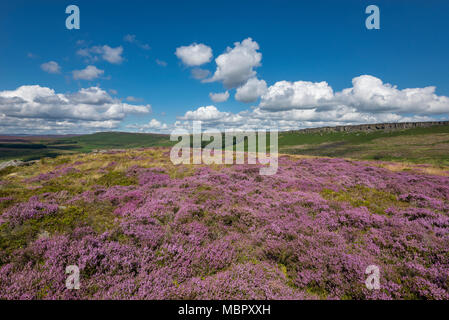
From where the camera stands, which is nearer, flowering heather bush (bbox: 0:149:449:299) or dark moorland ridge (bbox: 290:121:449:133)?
flowering heather bush (bbox: 0:149:449:299)

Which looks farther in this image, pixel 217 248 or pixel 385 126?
pixel 385 126

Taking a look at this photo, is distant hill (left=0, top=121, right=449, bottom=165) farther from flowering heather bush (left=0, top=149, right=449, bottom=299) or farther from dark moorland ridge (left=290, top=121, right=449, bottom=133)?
flowering heather bush (left=0, top=149, right=449, bottom=299)

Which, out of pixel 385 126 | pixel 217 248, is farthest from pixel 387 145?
pixel 217 248

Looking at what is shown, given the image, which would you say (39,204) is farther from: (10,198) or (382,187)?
(382,187)

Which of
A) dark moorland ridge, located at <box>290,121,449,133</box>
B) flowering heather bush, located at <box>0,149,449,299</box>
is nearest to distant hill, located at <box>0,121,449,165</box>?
dark moorland ridge, located at <box>290,121,449,133</box>

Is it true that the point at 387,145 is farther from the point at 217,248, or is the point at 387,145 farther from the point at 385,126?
the point at 217,248

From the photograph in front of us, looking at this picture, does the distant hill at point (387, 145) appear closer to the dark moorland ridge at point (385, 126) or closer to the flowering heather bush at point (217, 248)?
the dark moorland ridge at point (385, 126)

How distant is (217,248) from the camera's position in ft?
16.5

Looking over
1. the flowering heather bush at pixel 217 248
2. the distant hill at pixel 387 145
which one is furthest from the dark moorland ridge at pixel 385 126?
the flowering heather bush at pixel 217 248

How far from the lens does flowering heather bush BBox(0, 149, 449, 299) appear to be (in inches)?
144

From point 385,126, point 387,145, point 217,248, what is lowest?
point 217,248

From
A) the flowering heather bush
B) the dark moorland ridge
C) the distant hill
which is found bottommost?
the flowering heather bush

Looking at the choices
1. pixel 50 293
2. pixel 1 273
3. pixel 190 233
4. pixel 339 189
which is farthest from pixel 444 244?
pixel 1 273

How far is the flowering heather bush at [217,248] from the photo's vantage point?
3.66 m
